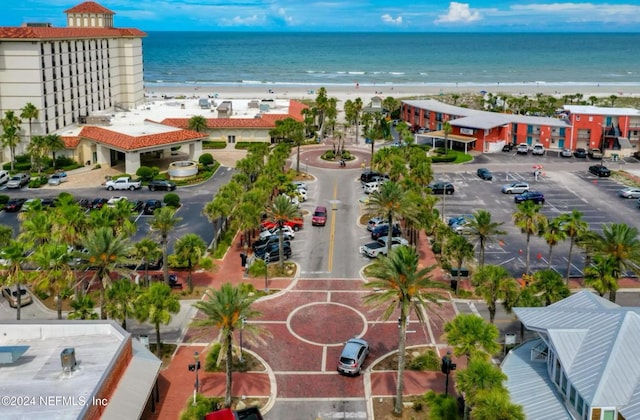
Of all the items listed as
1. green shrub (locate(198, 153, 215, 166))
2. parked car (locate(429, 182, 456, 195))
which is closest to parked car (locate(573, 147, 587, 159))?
parked car (locate(429, 182, 456, 195))

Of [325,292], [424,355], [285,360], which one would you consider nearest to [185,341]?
[285,360]

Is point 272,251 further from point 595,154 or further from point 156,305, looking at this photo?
point 595,154

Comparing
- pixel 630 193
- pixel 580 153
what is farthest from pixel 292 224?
pixel 580 153

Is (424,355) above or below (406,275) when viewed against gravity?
below

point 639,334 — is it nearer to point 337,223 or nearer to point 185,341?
point 185,341

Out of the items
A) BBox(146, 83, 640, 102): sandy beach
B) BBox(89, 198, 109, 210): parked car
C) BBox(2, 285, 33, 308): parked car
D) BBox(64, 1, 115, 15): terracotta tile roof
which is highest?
BBox(64, 1, 115, 15): terracotta tile roof

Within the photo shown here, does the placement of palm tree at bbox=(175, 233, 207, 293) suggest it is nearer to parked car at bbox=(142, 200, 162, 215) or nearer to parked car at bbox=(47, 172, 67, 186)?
parked car at bbox=(142, 200, 162, 215)

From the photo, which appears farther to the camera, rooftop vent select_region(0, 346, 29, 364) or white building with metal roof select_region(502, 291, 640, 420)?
rooftop vent select_region(0, 346, 29, 364)
